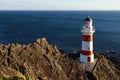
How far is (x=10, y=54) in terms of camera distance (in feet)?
84.0

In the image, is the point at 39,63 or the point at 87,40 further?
the point at 87,40

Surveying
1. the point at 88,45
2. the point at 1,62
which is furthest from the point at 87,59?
the point at 1,62

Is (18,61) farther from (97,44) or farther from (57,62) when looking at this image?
(97,44)

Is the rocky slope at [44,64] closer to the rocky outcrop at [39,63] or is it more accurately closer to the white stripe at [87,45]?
the rocky outcrop at [39,63]

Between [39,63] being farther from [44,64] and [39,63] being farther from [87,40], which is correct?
[87,40]

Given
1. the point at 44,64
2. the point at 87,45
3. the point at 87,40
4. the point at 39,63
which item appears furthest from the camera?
the point at 87,45

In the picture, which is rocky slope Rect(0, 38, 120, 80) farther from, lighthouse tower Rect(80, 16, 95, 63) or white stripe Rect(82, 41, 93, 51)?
white stripe Rect(82, 41, 93, 51)

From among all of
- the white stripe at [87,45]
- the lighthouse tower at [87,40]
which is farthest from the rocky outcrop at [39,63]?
the white stripe at [87,45]

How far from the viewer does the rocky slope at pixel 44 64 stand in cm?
2428

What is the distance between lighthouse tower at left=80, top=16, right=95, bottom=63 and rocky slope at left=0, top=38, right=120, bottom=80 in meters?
1.25

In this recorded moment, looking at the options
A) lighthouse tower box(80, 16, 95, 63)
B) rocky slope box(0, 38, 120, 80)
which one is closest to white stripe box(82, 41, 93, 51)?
lighthouse tower box(80, 16, 95, 63)

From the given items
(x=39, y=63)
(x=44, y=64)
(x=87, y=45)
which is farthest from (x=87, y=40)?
(x=39, y=63)

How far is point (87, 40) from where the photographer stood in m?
30.0

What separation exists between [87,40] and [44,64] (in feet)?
21.0
